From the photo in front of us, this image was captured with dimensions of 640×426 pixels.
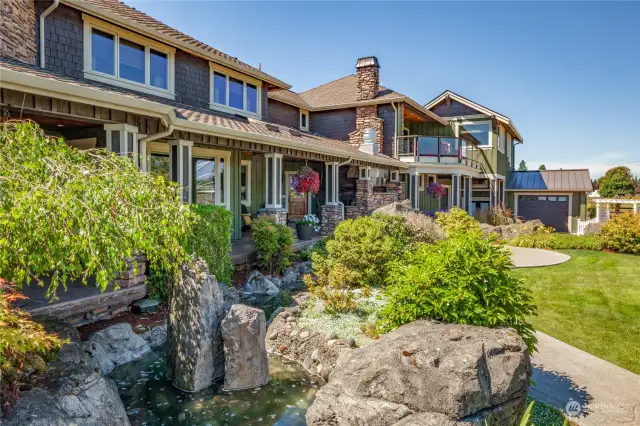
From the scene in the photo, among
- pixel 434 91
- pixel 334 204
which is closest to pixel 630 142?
pixel 434 91

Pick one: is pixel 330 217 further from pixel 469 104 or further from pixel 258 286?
pixel 469 104

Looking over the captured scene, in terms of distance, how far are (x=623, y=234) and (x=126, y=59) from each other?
1649 cm

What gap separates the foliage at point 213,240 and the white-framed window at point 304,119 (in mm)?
11482

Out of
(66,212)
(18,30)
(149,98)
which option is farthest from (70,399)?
(149,98)

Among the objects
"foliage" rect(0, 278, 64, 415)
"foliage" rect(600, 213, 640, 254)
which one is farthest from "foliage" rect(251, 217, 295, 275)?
"foliage" rect(600, 213, 640, 254)

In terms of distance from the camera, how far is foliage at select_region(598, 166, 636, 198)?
28805mm

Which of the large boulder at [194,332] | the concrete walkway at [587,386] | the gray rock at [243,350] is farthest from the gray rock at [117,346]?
the concrete walkway at [587,386]

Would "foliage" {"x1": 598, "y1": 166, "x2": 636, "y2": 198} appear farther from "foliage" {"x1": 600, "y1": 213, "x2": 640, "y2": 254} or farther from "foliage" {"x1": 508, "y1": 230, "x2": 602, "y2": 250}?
"foliage" {"x1": 508, "y1": 230, "x2": 602, "y2": 250}

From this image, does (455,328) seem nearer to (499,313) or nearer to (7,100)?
(499,313)

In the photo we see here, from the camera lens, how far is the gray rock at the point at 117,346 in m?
5.62

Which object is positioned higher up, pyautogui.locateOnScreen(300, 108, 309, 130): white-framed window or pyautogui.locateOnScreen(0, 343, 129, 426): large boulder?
pyautogui.locateOnScreen(300, 108, 309, 130): white-framed window

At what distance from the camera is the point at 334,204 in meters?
15.2

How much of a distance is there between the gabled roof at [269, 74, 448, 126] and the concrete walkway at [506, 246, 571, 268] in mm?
8769

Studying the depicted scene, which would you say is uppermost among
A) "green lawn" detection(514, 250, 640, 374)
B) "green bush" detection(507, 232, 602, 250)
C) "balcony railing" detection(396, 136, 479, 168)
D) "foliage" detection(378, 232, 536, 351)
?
"balcony railing" detection(396, 136, 479, 168)
